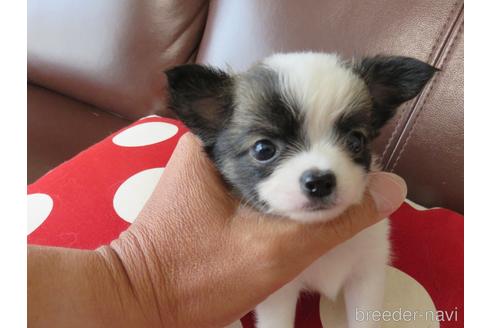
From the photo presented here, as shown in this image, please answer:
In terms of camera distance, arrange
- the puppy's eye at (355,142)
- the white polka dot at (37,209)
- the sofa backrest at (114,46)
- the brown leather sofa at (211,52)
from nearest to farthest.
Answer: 1. the puppy's eye at (355,142)
2. the white polka dot at (37,209)
3. the brown leather sofa at (211,52)
4. the sofa backrest at (114,46)

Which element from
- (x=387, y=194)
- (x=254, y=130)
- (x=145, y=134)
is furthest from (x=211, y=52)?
(x=387, y=194)

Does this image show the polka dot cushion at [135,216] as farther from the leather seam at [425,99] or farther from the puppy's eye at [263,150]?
the puppy's eye at [263,150]

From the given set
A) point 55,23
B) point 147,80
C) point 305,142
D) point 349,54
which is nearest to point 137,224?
point 305,142

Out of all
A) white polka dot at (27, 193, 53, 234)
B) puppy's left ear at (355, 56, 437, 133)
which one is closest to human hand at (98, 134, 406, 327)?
puppy's left ear at (355, 56, 437, 133)

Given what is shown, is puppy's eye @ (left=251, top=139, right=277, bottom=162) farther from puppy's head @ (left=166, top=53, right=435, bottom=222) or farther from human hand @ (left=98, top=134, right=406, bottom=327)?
human hand @ (left=98, top=134, right=406, bottom=327)

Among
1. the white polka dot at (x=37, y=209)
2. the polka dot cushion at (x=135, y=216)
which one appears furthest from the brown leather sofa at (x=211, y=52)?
the white polka dot at (x=37, y=209)

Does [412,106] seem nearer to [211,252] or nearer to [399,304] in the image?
[399,304]

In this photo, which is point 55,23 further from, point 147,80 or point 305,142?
point 305,142
